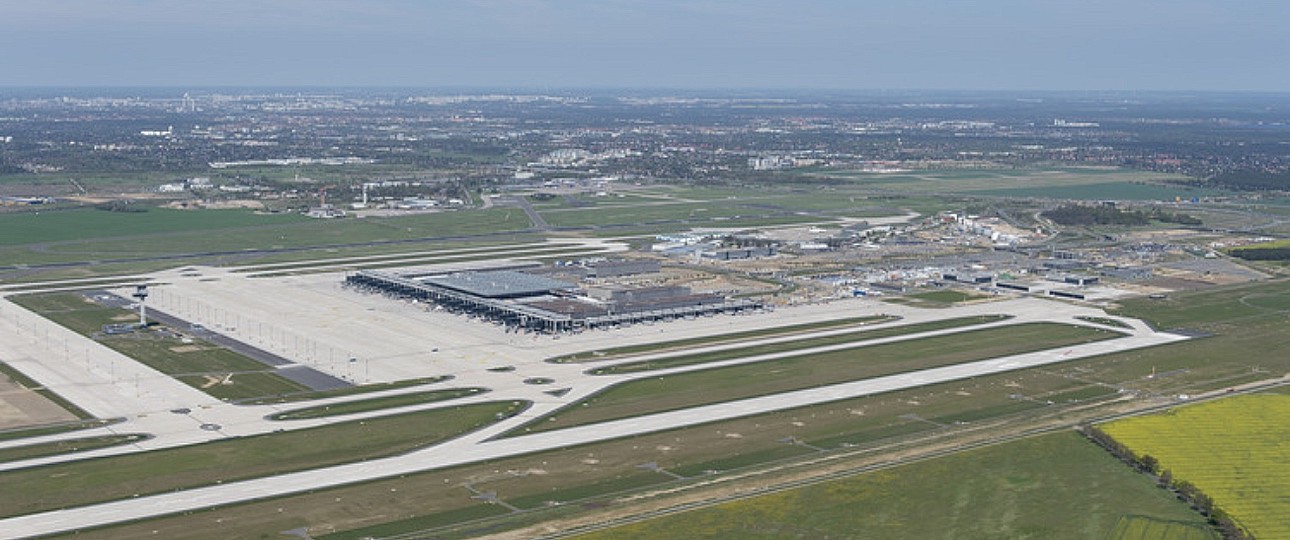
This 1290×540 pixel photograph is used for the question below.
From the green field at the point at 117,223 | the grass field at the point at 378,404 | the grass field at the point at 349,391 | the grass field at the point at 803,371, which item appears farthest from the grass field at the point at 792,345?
the green field at the point at 117,223

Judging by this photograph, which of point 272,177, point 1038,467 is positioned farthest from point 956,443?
point 272,177

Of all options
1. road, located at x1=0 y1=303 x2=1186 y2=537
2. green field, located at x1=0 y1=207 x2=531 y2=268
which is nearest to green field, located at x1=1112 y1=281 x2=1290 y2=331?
road, located at x1=0 y1=303 x2=1186 y2=537

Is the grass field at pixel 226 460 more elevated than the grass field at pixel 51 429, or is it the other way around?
the grass field at pixel 226 460

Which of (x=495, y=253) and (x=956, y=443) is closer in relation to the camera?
(x=956, y=443)

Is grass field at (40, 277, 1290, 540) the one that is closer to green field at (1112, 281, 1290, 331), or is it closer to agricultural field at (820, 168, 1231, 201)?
green field at (1112, 281, 1290, 331)

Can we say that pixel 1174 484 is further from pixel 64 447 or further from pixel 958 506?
pixel 64 447

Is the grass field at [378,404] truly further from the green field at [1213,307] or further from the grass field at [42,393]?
the green field at [1213,307]

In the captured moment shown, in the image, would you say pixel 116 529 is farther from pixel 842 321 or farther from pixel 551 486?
pixel 842 321
